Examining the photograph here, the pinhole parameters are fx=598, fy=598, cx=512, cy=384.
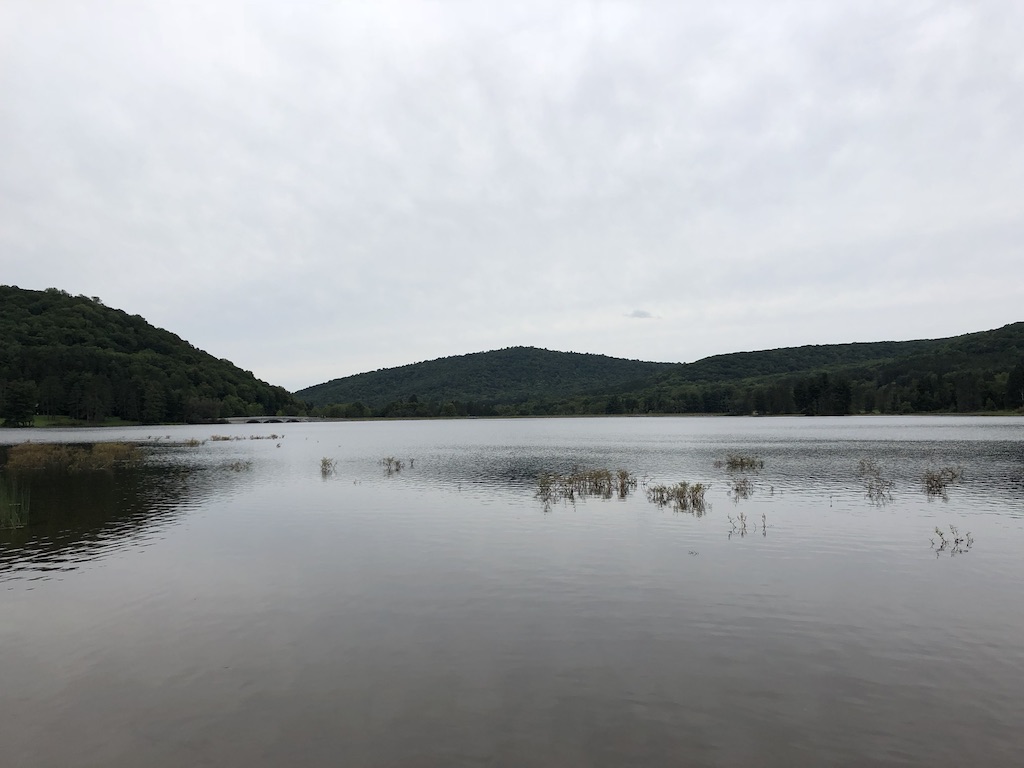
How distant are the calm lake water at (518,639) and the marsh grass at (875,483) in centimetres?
302

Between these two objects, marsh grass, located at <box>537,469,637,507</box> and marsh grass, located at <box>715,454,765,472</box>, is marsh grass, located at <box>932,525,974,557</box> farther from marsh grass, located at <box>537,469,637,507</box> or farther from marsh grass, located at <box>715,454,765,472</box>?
marsh grass, located at <box>715,454,765,472</box>

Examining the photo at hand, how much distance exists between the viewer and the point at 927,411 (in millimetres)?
187375

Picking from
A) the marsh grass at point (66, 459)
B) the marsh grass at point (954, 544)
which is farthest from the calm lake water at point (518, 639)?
the marsh grass at point (66, 459)

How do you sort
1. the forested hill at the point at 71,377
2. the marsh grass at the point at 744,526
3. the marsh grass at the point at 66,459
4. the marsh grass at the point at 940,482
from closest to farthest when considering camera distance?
the marsh grass at the point at 744,526 → the marsh grass at the point at 940,482 → the marsh grass at the point at 66,459 → the forested hill at the point at 71,377

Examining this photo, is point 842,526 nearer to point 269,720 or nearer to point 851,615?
point 851,615

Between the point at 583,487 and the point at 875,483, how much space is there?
19174 millimetres

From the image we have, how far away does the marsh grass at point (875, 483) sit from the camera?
33.4 metres

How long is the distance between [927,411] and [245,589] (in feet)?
716

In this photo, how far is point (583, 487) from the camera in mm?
39000

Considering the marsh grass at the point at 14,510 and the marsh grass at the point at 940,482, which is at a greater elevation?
the marsh grass at the point at 14,510

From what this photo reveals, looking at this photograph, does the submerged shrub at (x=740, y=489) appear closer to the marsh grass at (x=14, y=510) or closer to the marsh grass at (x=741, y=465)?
the marsh grass at (x=741, y=465)

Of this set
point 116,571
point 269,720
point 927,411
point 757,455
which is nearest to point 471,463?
point 757,455

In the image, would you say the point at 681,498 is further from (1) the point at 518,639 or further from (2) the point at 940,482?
(1) the point at 518,639

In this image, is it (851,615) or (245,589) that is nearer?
(851,615)
